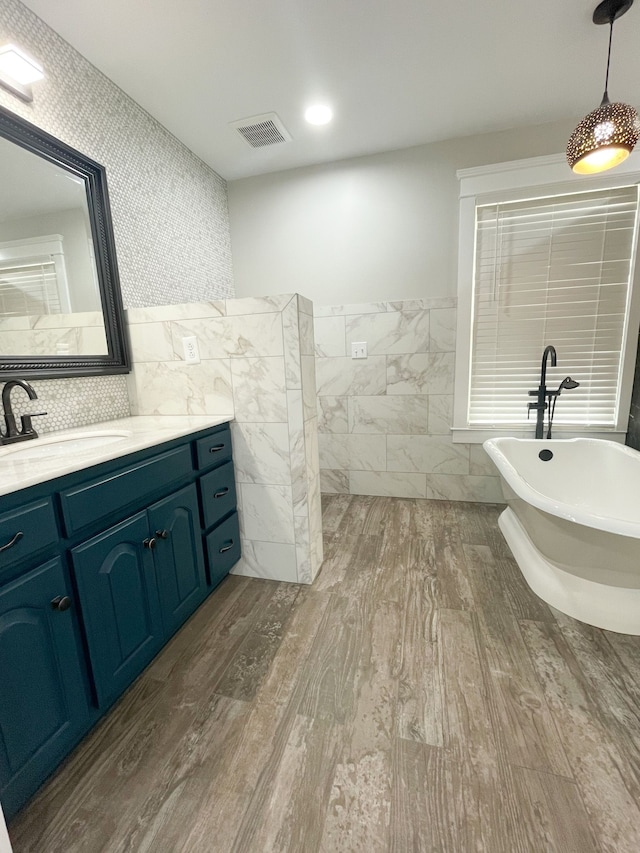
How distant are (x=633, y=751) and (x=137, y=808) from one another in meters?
1.41

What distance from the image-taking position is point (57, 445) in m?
1.42

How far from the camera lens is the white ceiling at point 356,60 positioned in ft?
5.08

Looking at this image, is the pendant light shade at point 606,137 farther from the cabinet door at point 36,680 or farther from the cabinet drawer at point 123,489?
the cabinet door at point 36,680

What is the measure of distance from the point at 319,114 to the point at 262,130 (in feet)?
1.26

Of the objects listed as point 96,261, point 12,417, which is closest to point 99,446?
point 12,417

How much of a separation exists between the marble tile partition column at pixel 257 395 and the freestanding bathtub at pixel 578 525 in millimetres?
1078

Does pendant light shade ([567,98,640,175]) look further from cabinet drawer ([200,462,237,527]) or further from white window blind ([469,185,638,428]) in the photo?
cabinet drawer ([200,462,237,527])

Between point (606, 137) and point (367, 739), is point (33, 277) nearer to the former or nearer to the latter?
point (367, 739)

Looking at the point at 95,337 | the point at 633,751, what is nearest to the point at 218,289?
the point at 95,337

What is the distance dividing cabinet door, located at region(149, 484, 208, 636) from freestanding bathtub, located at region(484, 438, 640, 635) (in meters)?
1.48

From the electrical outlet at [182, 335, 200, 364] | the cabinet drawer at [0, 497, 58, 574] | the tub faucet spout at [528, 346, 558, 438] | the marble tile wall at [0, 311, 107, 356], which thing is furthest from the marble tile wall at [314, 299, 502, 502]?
the cabinet drawer at [0, 497, 58, 574]

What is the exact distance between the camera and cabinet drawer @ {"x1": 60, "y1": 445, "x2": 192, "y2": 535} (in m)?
1.04

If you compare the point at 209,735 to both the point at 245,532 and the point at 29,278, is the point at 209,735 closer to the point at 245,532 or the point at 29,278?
the point at 245,532

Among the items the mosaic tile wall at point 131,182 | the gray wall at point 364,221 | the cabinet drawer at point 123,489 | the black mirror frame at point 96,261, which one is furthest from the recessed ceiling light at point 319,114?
the cabinet drawer at point 123,489
